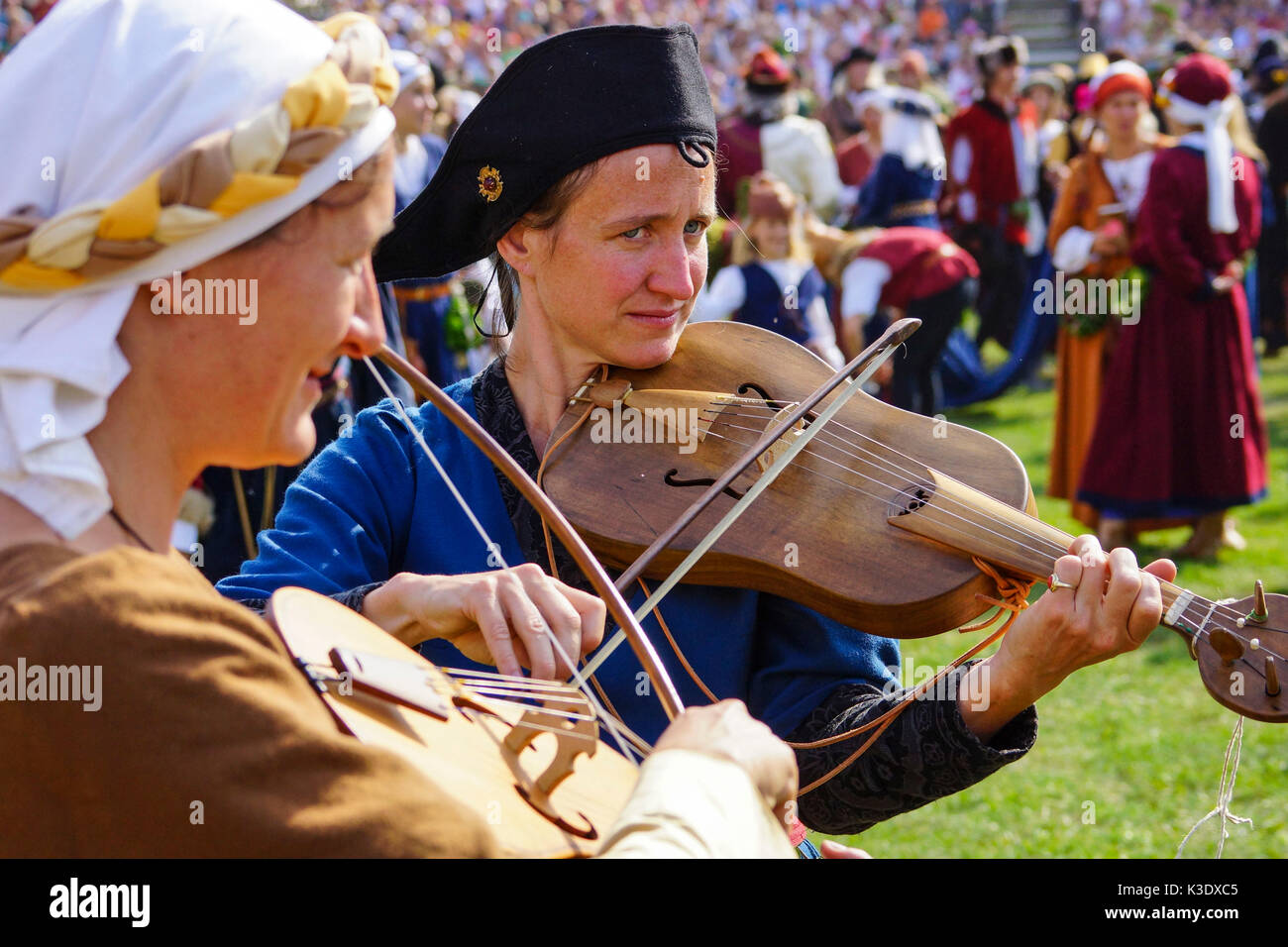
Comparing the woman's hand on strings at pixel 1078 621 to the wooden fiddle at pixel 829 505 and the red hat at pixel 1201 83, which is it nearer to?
the wooden fiddle at pixel 829 505

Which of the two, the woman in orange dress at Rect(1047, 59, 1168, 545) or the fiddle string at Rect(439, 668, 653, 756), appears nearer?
the fiddle string at Rect(439, 668, 653, 756)

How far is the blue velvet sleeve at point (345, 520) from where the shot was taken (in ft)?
6.00

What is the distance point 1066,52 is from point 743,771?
72.1 feet

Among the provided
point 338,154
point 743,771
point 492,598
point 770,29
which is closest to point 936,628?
point 492,598

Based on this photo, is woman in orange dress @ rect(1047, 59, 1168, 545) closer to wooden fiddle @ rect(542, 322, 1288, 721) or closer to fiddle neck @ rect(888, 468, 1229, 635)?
wooden fiddle @ rect(542, 322, 1288, 721)

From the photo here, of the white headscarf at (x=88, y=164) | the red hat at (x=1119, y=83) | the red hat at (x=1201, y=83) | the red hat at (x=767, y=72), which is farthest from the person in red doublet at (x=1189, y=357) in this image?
the white headscarf at (x=88, y=164)

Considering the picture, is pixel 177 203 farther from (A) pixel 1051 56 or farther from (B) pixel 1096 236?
(A) pixel 1051 56

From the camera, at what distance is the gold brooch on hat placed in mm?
2002

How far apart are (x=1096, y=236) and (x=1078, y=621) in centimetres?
530

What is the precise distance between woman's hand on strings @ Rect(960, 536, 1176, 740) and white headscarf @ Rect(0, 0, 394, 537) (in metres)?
1.06

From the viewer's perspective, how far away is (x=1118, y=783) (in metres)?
4.07

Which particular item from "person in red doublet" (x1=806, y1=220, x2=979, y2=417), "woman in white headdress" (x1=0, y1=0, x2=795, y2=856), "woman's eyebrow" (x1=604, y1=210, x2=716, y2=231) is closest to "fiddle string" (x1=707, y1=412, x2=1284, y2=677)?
"woman's eyebrow" (x1=604, y1=210, x2=716, y2=231)

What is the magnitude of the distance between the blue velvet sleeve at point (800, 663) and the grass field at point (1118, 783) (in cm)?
103

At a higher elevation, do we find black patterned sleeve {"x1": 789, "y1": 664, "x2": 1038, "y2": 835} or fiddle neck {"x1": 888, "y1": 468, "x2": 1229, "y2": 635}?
fiddle neck {"x1": 888, "y1": 468, "x2": 1229, "y2": 635}
